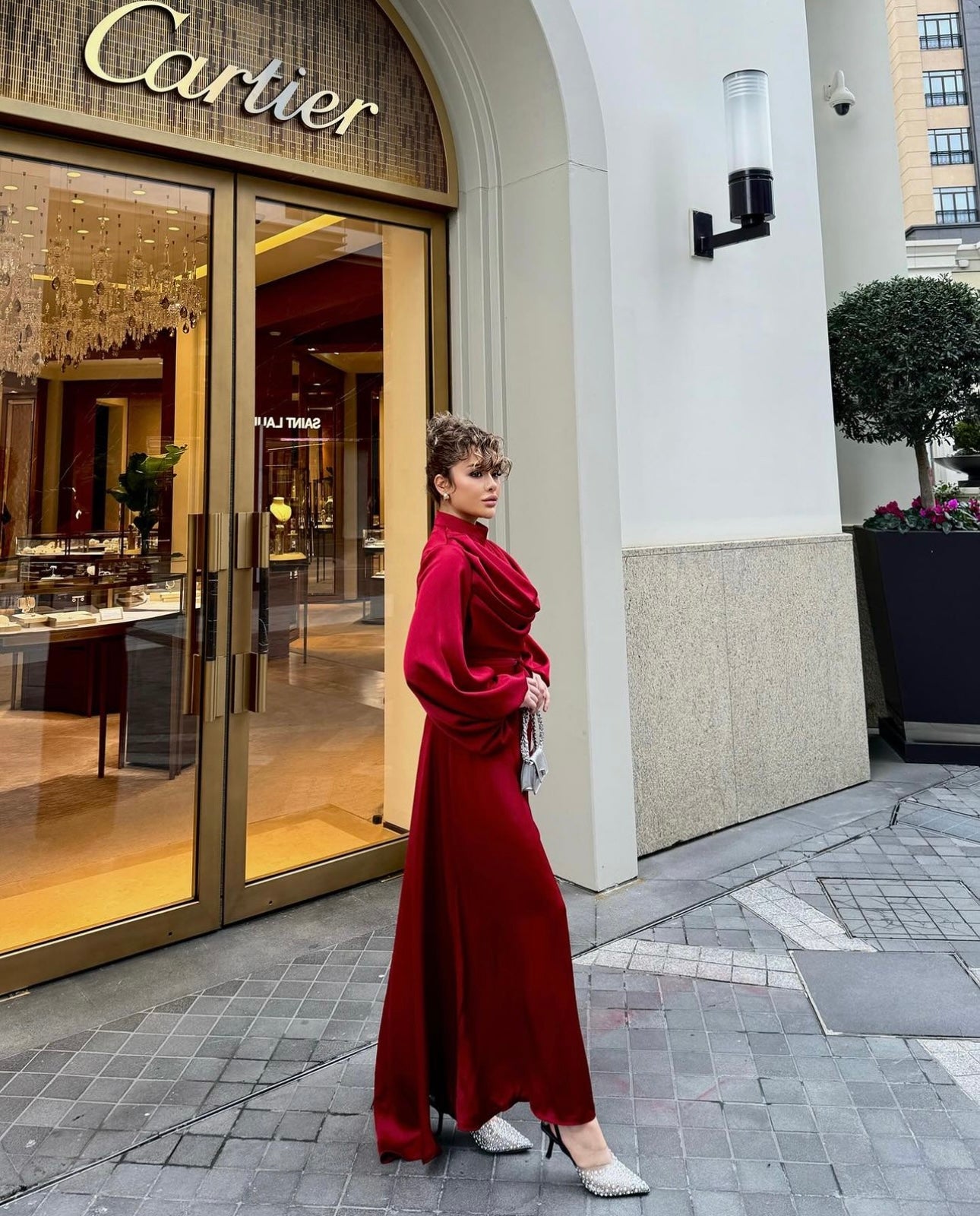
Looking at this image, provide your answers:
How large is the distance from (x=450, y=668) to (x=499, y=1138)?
1152 millimetres

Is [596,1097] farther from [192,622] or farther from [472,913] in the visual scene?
[192,622]

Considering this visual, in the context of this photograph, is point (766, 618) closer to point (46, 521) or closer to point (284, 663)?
point (284, 663)

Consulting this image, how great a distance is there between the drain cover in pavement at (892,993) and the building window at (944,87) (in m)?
56.2

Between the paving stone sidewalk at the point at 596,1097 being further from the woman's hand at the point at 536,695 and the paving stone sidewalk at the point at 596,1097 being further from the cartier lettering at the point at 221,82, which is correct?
the cartier lettering at the point at 221,82

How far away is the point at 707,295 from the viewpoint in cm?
430

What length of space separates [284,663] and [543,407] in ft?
5.15

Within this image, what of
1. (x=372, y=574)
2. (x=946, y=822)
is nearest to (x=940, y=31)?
(x=946, y=822)

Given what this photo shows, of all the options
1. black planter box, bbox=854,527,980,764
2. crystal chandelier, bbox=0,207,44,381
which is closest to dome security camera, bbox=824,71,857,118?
black planter box, bbox=854,527,980,764

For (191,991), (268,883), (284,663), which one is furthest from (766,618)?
(191,991)

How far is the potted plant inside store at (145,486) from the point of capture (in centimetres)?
298

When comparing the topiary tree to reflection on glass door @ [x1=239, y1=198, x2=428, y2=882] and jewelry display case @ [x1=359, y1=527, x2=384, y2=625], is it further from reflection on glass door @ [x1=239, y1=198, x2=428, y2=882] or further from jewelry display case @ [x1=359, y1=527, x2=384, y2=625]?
jewelry display case @ [x1=359, y1=527, x2=384, y2=625]

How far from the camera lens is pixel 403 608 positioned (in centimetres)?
385

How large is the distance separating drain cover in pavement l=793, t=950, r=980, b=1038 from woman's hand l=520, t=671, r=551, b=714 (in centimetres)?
147

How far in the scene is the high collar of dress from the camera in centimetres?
196
